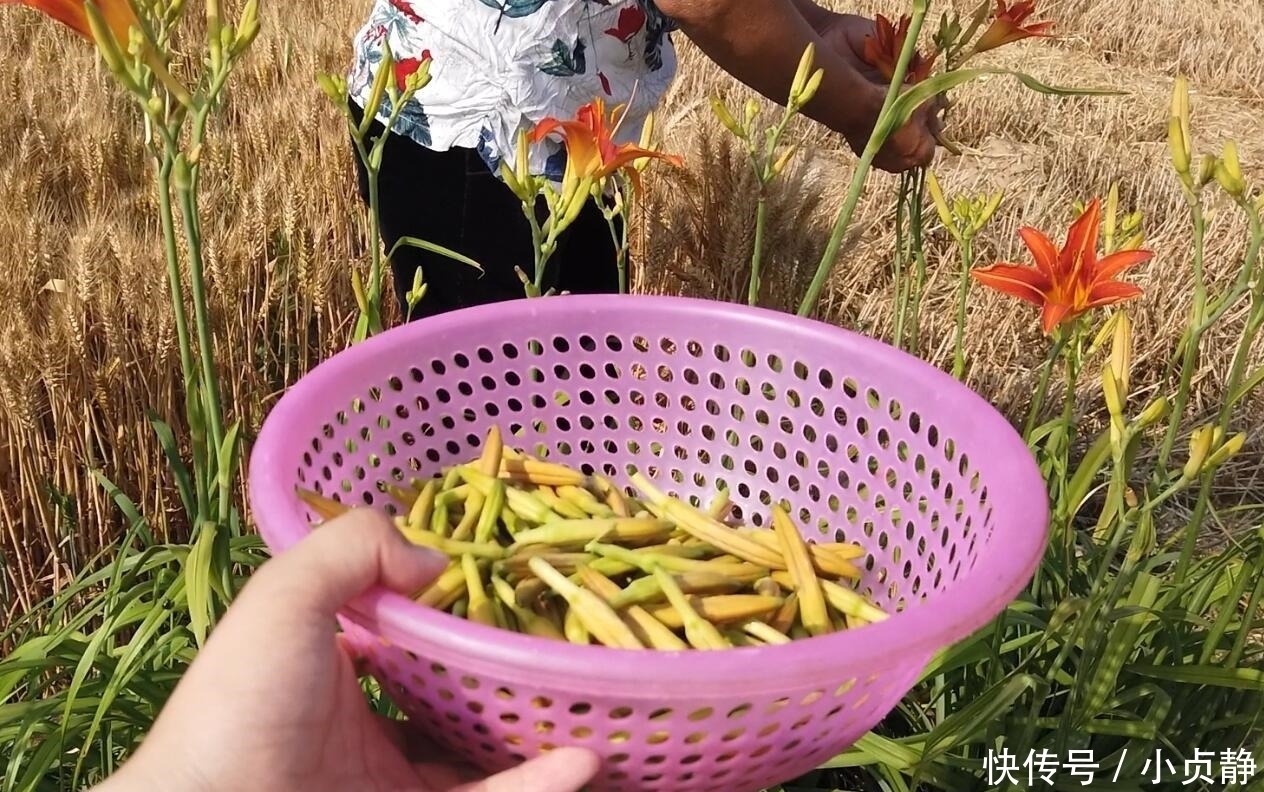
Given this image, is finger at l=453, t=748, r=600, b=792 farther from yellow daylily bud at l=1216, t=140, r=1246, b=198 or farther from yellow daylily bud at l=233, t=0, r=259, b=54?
yellow daylily bud at l=1216, t=140, r=1246, b=198

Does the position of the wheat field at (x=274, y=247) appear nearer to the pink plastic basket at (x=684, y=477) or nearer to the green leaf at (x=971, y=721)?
the pink plastic basket at (x=684, y=477)

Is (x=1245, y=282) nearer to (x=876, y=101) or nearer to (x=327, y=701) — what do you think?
(x=876, y=101)

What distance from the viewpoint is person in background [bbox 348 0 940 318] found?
1.12 meters

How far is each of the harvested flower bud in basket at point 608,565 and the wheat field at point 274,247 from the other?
53cm

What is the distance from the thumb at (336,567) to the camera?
1.90 ft

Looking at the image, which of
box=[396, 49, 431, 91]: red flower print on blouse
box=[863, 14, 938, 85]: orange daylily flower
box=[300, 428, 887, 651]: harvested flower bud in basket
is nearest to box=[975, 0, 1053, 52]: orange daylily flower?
box=[863, 14, 938, 85]: orange daylily flower

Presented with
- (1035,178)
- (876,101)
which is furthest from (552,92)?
(1035,178)

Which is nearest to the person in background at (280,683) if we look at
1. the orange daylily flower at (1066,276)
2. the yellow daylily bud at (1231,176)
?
the orange daylily flower at (1066,276)

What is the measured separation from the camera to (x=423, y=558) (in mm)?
630

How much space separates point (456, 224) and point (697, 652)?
94 centimetres

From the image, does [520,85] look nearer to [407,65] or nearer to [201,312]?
[407,65]

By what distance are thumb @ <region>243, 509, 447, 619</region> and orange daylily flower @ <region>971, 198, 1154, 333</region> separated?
21.1 inches

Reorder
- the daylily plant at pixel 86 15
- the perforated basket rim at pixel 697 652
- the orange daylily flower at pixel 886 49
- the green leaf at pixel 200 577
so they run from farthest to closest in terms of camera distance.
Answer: the orange daylily flower at pixel 886 49
the green leaf at pixel 200 577
the daylily plant at pixel 86 15
the perforated basket rim at pixel 697 652

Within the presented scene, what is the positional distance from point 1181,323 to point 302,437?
6.00ft
